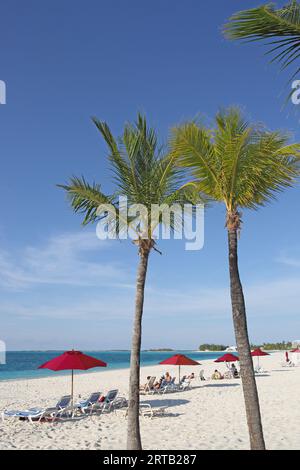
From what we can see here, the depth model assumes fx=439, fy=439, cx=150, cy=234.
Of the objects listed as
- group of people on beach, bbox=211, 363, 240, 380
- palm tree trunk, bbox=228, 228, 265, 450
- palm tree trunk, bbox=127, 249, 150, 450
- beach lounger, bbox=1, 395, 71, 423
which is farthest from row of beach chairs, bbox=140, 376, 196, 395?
palm tree trunk, bbox=228, 228, 265, 450

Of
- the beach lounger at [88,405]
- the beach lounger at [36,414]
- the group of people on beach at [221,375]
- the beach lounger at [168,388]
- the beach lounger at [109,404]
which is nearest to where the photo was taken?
the beach lounger at [36,414]

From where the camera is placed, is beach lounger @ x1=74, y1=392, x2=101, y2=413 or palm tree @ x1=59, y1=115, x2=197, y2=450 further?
beach lounger @ x1=74, y1=392, x2=101, y2=413

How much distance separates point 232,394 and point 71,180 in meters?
14.2

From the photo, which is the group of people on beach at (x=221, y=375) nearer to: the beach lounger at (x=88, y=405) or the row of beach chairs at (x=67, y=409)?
the row of beach chairs at (x=67, y=409)

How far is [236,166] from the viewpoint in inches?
292

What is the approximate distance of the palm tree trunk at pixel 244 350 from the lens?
22.0 ft

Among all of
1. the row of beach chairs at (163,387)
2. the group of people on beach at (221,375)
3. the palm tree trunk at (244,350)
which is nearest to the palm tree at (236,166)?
the palm tree trunk at (244,350)

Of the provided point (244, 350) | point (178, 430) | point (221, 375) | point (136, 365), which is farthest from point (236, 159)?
point (221, 375)

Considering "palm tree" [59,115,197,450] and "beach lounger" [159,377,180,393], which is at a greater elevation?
"palm tree" [59,115,197,450]

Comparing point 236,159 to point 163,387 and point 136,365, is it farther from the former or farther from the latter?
point 163,387

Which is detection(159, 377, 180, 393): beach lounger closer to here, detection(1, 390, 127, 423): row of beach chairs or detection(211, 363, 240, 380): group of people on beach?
detection(1, 390, 127, 423): row of beach chairs

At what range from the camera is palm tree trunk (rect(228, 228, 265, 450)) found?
22.0ft

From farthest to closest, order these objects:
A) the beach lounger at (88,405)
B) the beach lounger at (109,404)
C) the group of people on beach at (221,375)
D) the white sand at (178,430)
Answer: the group of people on beach at (221,375) < the beach lounger at (109,404) < the beach lounger at (88,405) < the white sand at (178,430)
